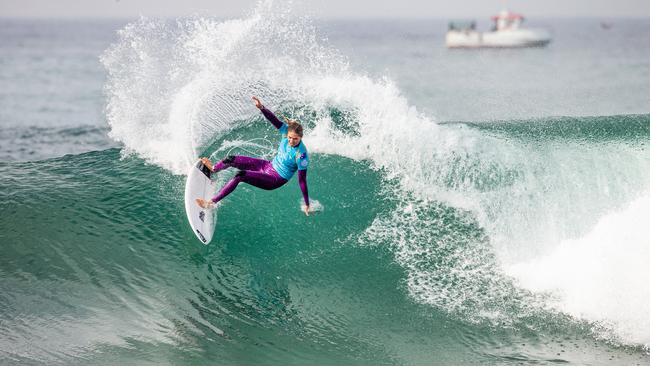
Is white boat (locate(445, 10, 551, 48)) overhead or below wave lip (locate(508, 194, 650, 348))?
overhead

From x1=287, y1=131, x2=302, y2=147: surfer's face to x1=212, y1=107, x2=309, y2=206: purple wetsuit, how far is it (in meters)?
0.37

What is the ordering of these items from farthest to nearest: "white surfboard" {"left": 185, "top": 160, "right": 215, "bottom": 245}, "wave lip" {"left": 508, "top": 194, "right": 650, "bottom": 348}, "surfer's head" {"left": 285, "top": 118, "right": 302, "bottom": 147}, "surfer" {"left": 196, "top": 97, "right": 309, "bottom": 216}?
"white surfboard" {"left": 185, "top": 160, "right": 215, "bottom": 245} < "surfer" {"left": 196, "top": 97, "right": 309, "bottom": 216} < "surfer's head" {"left": 285, "top": 118, "right": 302, "bottom": 147} < "wave lip" {"left": 508, "top": 194, "right": 650, "bottom": 348}

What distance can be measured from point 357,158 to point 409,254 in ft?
8.66

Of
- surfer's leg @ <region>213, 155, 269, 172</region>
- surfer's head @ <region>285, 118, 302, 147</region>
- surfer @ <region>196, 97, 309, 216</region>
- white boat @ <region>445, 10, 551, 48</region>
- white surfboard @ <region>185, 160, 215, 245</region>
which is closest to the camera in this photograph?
surfer's head @ <region>285, 118, 302, 147</region>

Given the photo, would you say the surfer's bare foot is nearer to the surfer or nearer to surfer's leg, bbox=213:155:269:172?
the surfer

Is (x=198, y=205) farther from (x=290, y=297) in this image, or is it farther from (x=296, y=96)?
(x=296, y=96)

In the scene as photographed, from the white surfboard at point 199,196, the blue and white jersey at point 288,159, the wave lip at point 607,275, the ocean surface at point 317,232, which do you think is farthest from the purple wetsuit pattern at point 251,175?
the wave lip at point 607,275

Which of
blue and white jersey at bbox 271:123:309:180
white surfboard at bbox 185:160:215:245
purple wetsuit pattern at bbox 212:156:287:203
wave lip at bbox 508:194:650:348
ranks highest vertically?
blue and white jersey at bbox 271:123:309:180

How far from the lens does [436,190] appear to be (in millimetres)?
9047

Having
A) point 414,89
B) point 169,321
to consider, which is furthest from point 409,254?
point 414,89

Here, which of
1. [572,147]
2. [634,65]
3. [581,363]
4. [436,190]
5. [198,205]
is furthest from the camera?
[634,65]

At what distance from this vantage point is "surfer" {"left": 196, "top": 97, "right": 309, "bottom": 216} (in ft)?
24.3

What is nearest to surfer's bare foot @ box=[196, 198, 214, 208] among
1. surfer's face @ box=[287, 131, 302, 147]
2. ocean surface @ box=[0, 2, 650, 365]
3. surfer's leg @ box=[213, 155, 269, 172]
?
surfer's leg @ box=[213, 155, 269, 172]

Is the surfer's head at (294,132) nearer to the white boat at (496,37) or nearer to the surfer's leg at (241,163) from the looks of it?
the surfer's leg at (241,163)
